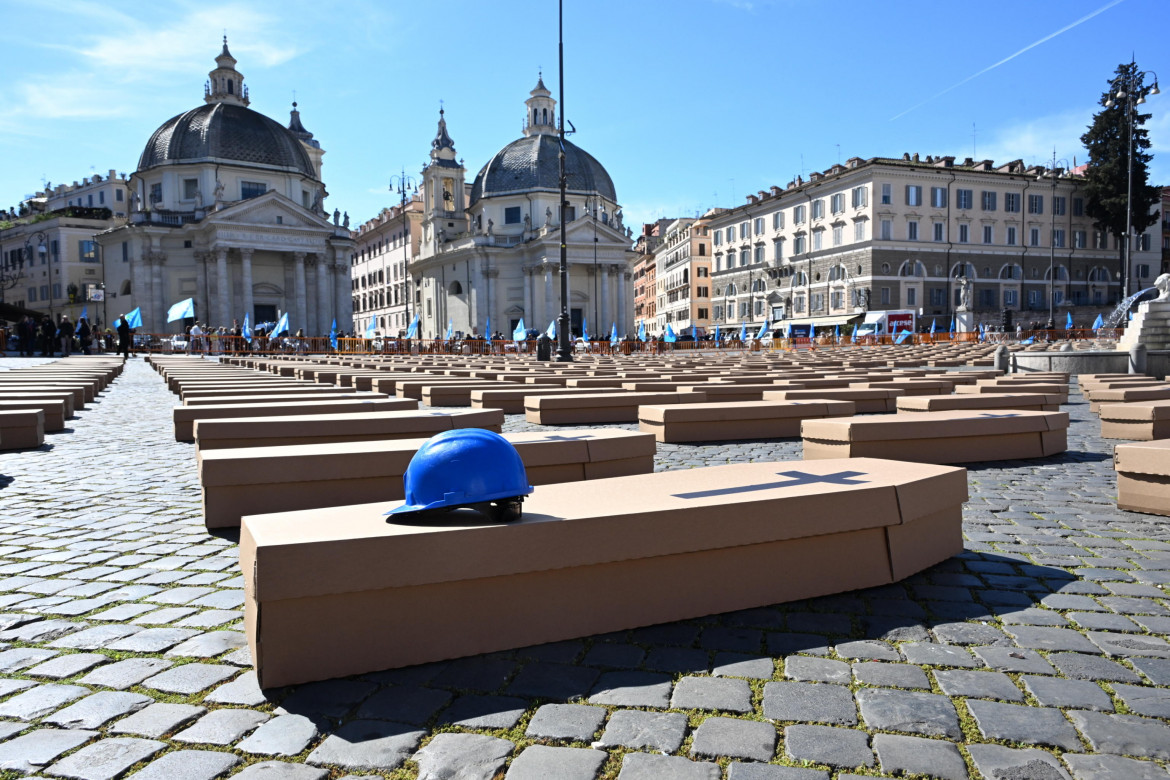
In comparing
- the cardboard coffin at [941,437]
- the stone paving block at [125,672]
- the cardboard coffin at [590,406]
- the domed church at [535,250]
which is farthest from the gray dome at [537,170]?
the stone paving block at [125,672]

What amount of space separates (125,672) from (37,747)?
581mm

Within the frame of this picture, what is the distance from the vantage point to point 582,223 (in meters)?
77.4

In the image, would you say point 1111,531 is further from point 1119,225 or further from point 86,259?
point 86,259

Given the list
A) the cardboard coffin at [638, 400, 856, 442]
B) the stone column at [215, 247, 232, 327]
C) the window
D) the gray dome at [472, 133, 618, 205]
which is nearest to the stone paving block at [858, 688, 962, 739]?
the cardboard coffin at [638, 400, 856, 442]

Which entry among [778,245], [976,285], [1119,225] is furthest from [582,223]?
[1119,225]

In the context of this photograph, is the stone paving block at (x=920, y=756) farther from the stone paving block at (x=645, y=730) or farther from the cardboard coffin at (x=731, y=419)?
the cardboard coffin at (x=731, y=419)

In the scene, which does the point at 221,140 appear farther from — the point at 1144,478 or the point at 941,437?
the point at 1144,478

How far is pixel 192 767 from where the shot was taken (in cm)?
248

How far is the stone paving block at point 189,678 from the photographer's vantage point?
3.04 metres

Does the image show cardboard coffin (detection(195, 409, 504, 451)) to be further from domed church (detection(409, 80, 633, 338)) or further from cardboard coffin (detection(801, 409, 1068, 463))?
domed church (detection(409, 80, 633, 338))

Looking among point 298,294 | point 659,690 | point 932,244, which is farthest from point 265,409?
point 932,244

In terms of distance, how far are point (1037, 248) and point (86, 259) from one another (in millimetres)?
98503

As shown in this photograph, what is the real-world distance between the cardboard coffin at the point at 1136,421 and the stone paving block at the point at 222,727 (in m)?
9.83

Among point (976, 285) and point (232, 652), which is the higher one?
point (976, 285)
